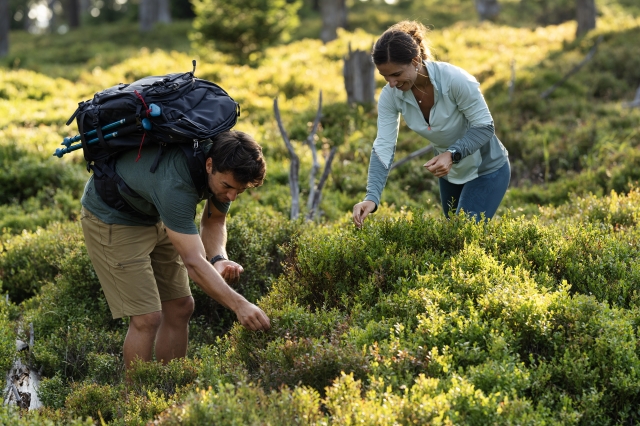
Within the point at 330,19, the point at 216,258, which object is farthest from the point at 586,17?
the point at 216,258

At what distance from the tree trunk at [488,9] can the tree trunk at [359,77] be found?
13.2 metres

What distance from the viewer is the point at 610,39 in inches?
696

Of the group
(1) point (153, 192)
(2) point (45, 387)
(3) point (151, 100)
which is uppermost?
(3) point (151, 100)

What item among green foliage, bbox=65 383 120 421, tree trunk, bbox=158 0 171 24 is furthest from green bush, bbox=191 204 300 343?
tree trunk, bbox=158 0 171 24

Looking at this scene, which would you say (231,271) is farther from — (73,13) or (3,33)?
(73,13)

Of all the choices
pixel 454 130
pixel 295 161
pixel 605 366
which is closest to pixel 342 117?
pixel 295 161

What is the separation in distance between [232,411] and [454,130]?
2.88 metres

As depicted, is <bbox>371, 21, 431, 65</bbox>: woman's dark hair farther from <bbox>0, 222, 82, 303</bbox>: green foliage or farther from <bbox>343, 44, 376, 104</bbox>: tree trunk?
<bbox>343, 44, 376, 104</bbox>: tree trunk

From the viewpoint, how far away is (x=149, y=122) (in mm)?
4492

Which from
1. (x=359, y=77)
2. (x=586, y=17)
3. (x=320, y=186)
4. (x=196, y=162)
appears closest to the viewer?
(x=196, y=162)

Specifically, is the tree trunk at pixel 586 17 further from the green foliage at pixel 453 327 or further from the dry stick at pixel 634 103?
the green foliage at pixel 453 327

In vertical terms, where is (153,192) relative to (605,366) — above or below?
above

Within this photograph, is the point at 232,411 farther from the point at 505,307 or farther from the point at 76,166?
the point at 76,166

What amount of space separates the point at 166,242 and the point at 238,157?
1261 millimetres
